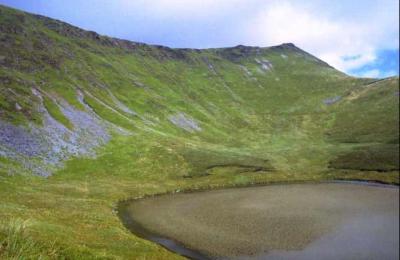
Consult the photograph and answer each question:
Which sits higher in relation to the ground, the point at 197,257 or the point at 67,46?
the point at 67,46

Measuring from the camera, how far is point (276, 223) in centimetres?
4934

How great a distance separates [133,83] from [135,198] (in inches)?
4846

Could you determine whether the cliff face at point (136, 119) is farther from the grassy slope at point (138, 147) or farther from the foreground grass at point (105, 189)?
the foreground grass at point (105, 189)

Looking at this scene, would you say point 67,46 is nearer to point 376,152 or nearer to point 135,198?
point 135,198

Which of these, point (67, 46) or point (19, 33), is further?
point (67, 46)

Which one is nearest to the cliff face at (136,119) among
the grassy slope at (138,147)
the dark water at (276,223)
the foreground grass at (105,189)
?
the grassy slope at (138,147)

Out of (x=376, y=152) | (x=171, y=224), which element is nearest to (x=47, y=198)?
(x=171, y=224)

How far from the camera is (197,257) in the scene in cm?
3869

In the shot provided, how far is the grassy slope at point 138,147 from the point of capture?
42.7 m

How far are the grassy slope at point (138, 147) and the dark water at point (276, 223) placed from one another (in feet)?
16.8

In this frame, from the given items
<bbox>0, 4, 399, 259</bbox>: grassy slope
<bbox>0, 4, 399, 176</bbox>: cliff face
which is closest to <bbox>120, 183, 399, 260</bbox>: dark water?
<bbox>0, 4, 399, 259</bbox>: grassy slope

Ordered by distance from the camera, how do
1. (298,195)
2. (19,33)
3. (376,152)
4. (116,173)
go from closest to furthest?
1. (298,195)
2. (376,152)
3. (116,173)
4. (19,33)

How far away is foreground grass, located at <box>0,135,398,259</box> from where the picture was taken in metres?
35.6

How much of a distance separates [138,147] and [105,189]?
33870mm
